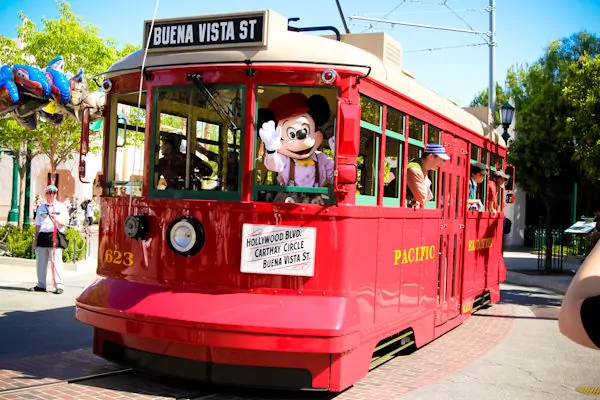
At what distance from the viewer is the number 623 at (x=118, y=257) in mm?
6152

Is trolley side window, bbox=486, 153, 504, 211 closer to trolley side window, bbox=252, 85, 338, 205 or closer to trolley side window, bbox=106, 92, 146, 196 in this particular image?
trolley side window, bbox=252, 85, 338, 205

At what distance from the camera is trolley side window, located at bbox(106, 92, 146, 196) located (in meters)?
6.40

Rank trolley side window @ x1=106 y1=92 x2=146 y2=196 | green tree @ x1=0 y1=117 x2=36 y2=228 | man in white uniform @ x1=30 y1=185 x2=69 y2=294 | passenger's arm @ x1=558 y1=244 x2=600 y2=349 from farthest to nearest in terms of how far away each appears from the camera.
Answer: green tree @ x1=0 y1=117 x2=36 y2=228 < man in white uniform @ x1=30 y1=185 x2=69 y2=294 < trolley side window @ x1=106 y1=92 x2=146 y2=196 < passenger's arm @ x1=558 y1=244 x2=600 y2=349

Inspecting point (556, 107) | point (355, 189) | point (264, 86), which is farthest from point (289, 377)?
point (556, 107)

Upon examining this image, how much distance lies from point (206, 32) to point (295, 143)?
1210 mm

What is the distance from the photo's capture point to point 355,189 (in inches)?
232

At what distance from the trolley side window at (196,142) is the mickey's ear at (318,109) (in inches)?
23.4

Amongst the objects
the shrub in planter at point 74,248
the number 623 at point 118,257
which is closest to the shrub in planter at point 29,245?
the shrub in planter at point 74,248

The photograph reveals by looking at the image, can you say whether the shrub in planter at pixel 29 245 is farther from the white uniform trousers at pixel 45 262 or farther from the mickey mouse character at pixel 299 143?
the mickey mouse character at pixel 299 143

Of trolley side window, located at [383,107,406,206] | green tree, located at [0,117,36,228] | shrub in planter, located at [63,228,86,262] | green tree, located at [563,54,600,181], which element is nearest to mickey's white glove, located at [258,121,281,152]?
trolley side window, located at [383,107,406,206]

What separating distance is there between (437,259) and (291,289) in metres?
3.10

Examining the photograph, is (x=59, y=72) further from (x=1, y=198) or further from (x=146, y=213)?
(x=1, y=198)

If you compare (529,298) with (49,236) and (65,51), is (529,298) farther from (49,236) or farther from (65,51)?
(65,51)

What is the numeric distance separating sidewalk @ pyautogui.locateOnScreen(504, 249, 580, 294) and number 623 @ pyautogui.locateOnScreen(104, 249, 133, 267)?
435 inches
